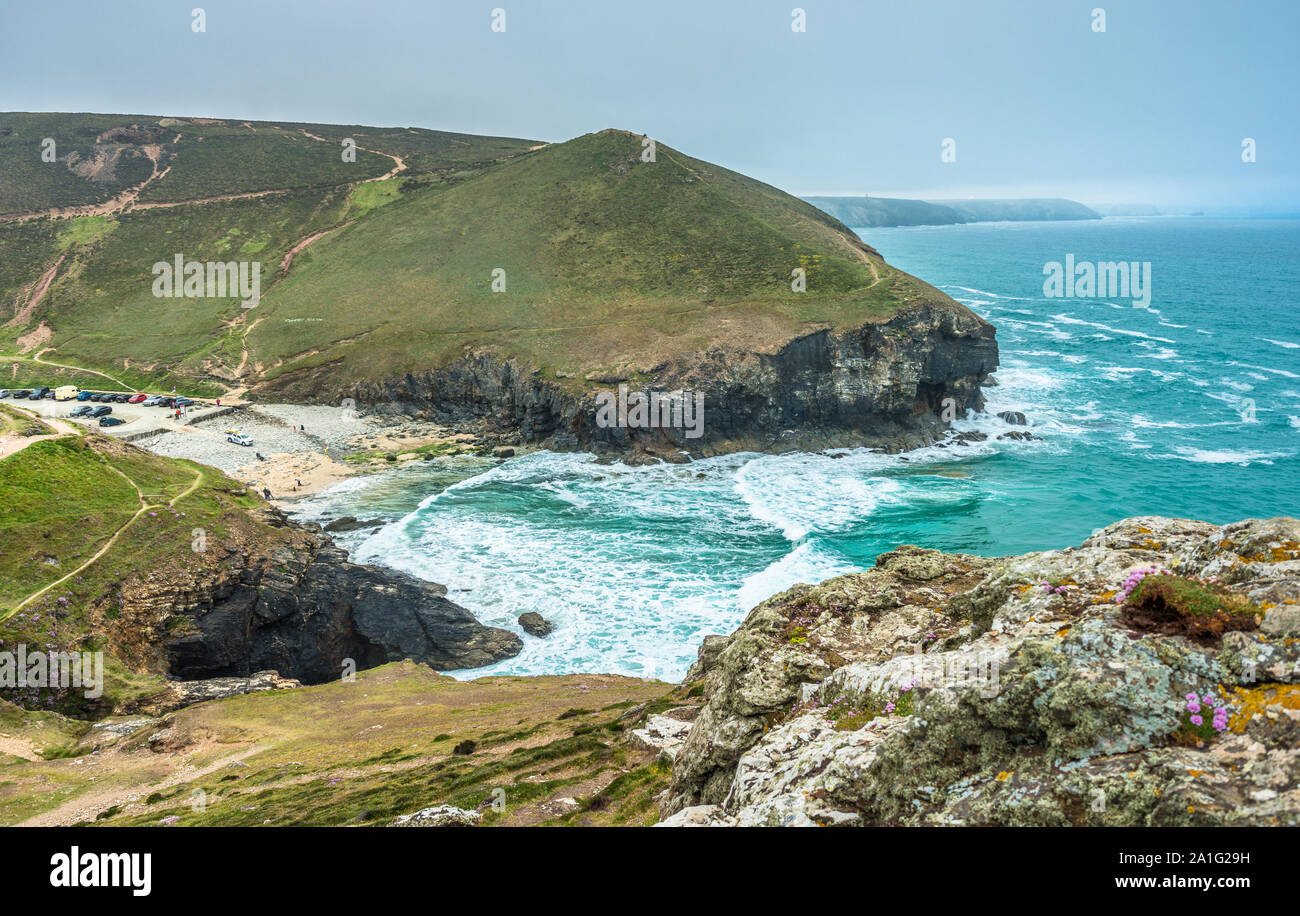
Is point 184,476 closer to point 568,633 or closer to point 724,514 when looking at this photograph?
point 568,633

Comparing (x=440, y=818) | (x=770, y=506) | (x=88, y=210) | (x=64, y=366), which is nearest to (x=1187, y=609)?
(x=440, y=818)

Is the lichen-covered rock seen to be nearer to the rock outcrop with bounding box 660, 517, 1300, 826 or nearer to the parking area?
the rock outcrop with bounding box 660, 517, 1300, 826

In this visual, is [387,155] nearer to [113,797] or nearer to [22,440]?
[22,440]

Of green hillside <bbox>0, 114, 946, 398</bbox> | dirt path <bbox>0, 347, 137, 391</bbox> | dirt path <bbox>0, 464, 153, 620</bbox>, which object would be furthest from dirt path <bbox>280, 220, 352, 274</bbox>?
dirt path <bbox>0, 464, 153, 620</bbox>

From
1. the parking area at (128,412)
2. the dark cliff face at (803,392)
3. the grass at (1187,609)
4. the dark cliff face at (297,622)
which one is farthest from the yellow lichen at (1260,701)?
the parking area at (128,412)

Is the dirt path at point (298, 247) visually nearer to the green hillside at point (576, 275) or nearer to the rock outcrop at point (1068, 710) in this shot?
the green hillside at point (576, 275)

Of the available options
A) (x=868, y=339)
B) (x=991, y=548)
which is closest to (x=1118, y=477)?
(x=991, y=548)
